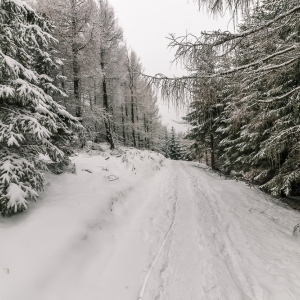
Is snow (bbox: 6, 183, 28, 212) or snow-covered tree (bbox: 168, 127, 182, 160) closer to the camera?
snow (bbox: 6, 183, 28, 212)

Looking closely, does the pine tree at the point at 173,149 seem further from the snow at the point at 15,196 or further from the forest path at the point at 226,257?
the snow at the point at 15,196

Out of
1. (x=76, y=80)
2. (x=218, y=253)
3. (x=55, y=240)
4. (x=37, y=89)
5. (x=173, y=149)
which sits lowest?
(x=173, y=149)

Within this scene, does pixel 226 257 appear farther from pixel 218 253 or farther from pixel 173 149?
pixel 173 149

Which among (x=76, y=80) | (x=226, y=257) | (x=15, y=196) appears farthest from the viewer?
(x=76, y=80)

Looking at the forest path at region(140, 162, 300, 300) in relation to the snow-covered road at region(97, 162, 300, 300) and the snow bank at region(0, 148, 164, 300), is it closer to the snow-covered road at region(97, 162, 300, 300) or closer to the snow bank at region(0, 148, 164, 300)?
the snow-covered road at region(97, 162, 300, 300)

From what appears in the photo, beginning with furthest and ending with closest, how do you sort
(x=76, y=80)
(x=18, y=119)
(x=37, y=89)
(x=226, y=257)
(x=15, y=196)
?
(x=76, y=80) < (x=37, y=89) < (x=18, y=119) < (x=226, y=257) < (x=15, y=196)

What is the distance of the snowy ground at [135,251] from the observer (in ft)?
7.78

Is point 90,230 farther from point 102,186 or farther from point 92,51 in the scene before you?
point 92,51

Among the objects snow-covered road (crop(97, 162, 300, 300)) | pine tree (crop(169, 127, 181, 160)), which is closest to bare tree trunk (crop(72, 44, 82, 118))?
snow-covered road (crop(97, 162, 300, 300))

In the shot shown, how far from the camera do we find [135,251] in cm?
331

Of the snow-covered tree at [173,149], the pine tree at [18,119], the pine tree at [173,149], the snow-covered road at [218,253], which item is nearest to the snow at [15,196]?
the pine tree at [18,119]

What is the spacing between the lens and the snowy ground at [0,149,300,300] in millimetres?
2370

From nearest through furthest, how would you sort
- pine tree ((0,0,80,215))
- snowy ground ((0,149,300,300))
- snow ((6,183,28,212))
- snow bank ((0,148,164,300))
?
1. snow bank ((0,148,164,300))
2. snowy ground ((0,149,300,300))
3. snow ((6,183,28,212))
4. pine tree ((0,0,80,215))

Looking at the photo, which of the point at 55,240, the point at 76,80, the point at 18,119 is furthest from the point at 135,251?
the point at 76,80
